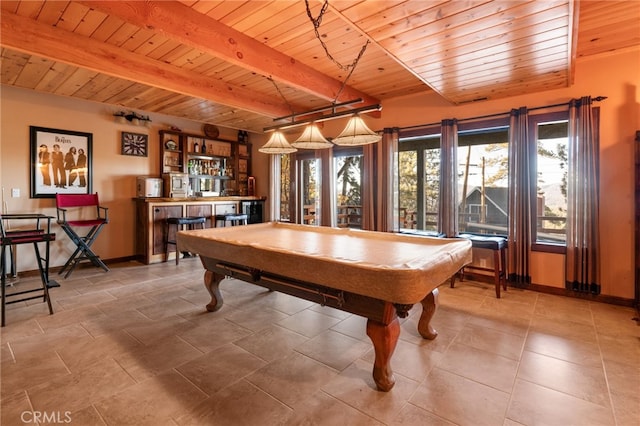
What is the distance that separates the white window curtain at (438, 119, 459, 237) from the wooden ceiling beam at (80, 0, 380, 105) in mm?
1982

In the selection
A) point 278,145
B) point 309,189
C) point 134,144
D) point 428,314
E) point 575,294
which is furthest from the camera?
point 309,189

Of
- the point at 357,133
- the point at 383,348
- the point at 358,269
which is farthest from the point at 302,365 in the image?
the point at 357,133

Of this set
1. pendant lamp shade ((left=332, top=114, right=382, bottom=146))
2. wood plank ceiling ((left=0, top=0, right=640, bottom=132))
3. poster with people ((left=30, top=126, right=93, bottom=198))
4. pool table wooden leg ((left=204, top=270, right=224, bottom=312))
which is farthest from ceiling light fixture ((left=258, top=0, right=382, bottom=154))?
poster with people ((left=30, top=126, right=93, bottom=198))

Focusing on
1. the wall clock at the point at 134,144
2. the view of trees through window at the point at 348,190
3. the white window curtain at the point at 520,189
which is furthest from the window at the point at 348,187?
the wall clock at the point at 134,144

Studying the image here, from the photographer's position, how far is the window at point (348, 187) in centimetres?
546

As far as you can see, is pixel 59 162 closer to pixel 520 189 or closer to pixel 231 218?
pixel 231 218

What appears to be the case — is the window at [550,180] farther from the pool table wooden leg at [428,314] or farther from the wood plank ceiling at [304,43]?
the pool table wooden leg at [428,314]

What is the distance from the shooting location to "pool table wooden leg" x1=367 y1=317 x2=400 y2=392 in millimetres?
1854

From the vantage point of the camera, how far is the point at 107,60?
3.05 meters

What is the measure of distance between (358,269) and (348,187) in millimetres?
4119

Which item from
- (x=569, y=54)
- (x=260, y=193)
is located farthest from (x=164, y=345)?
(x=260, y=193)

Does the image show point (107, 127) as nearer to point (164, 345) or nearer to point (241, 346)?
point (164, 345)

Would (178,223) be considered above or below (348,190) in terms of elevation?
below

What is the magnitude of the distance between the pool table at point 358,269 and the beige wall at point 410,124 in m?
2.41
